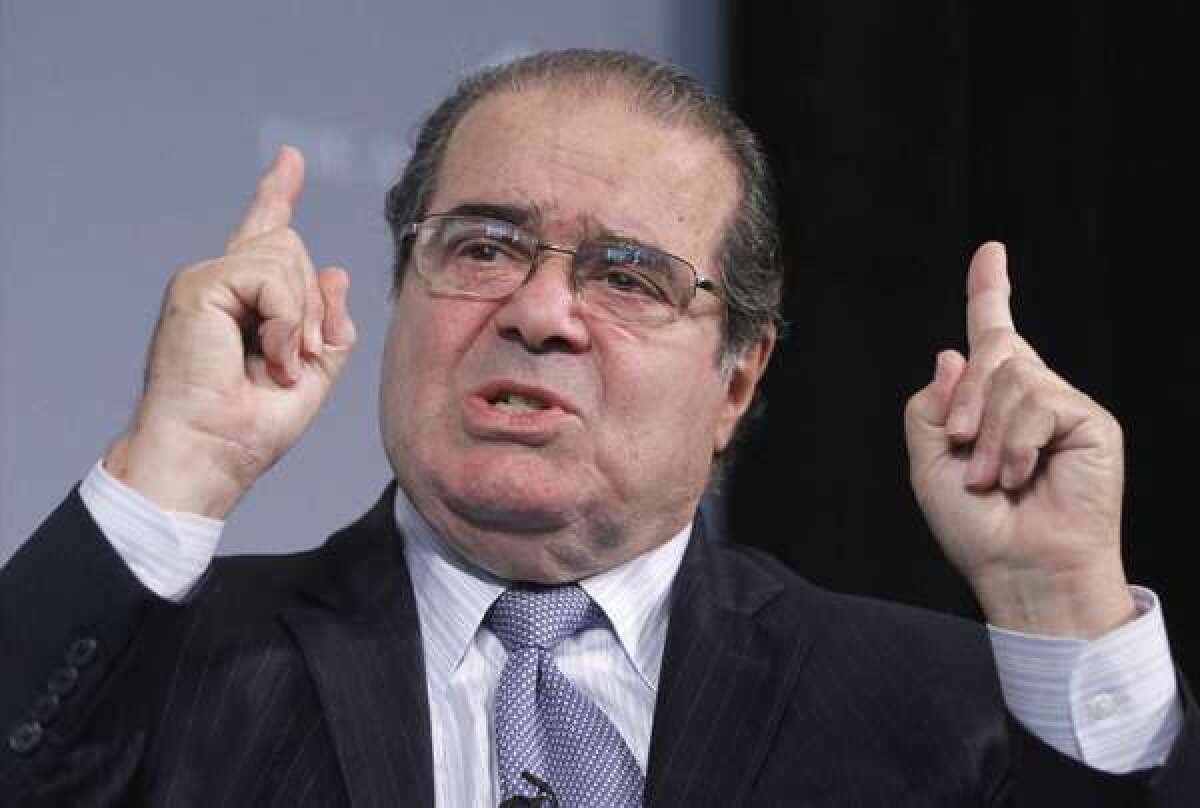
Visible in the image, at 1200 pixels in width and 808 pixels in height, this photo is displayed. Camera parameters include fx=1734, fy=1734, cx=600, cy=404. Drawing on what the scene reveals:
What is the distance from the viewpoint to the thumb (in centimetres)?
184

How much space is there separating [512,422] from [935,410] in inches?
19.0

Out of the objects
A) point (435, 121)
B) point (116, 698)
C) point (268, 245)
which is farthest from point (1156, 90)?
point (116, 698)

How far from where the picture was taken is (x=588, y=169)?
2.12 metres

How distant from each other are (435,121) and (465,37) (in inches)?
26.9

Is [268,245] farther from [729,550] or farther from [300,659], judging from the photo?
[729,550]

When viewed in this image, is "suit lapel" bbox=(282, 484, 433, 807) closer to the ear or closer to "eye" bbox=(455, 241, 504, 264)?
"eye" bbox=(455, 241, 504, 264)

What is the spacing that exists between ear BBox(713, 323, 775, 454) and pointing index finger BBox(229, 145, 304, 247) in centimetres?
66

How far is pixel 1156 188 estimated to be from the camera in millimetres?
3053

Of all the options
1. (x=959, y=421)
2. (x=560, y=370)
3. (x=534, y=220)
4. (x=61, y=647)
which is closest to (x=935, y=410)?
(x=959, y=421)

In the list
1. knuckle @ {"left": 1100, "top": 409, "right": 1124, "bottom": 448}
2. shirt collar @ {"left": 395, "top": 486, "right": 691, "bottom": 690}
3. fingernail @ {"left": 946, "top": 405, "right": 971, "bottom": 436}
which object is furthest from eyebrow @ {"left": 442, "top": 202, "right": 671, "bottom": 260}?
knuckle @ {"left": 1100, "top": 409, "right": 1124, "bottom": 448}

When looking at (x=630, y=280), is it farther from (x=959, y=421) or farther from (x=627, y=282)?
(x=959, y=421)

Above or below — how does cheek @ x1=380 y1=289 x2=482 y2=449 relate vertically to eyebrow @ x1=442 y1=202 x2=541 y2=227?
below

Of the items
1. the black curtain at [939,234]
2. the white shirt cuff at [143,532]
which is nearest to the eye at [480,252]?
the white shirt cuff at [143,532]

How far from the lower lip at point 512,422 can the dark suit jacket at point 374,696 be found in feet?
0.73
